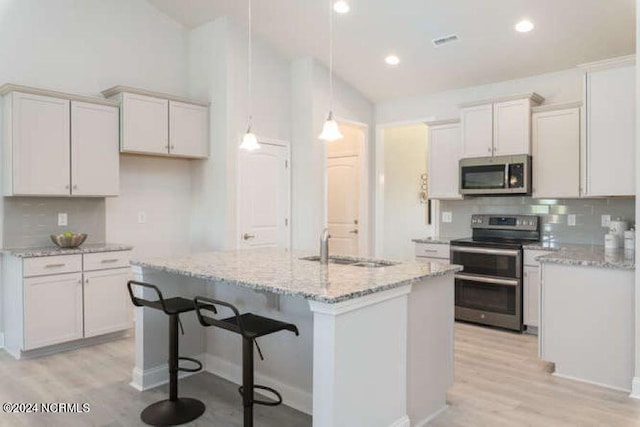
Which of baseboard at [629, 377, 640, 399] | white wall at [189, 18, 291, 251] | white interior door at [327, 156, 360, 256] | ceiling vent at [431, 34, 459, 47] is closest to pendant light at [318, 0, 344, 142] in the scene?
white wall at [189, 18, 291, 251]

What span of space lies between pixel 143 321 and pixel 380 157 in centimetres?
382

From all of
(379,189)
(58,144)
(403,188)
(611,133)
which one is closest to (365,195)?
(379,189)

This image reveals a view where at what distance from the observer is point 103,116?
4.23 meters

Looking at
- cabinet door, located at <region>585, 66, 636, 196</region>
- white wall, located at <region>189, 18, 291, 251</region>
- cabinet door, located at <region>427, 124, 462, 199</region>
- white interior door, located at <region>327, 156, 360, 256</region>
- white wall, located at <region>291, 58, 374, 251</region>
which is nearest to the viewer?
cabinet door, located at <region>585, 66, 636, 196</region>

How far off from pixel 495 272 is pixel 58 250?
4.02m

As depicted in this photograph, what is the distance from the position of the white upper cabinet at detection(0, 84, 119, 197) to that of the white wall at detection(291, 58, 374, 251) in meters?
1.99

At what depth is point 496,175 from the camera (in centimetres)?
468

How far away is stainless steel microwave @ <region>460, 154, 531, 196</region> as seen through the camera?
4539 millimetres

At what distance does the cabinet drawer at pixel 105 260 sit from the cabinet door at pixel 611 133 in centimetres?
407

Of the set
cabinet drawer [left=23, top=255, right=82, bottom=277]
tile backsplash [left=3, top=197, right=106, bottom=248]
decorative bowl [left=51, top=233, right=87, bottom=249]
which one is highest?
tile backsplash [left=3, top=197, right=106, bottom=248]

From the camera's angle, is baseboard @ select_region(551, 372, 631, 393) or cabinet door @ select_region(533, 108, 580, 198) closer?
baseboard @ select_region(551, 372, 631, 393)

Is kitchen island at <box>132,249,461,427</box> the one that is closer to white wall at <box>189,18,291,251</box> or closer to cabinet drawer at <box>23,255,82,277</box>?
cabinet drawer at <box>23,255,82,277</box>

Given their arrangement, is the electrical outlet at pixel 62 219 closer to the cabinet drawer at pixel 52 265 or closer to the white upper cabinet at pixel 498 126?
the cabinet drawer at pixel 52 265

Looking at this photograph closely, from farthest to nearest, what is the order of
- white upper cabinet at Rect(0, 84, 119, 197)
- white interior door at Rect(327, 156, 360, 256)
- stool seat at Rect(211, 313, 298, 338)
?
1. white interior door at Rect(327, 156, 360, 256)
2. white upper cabinet at Rect(0, 84, 119, 197)
3. stool seat at Rect(211, 313, 298, 338)
